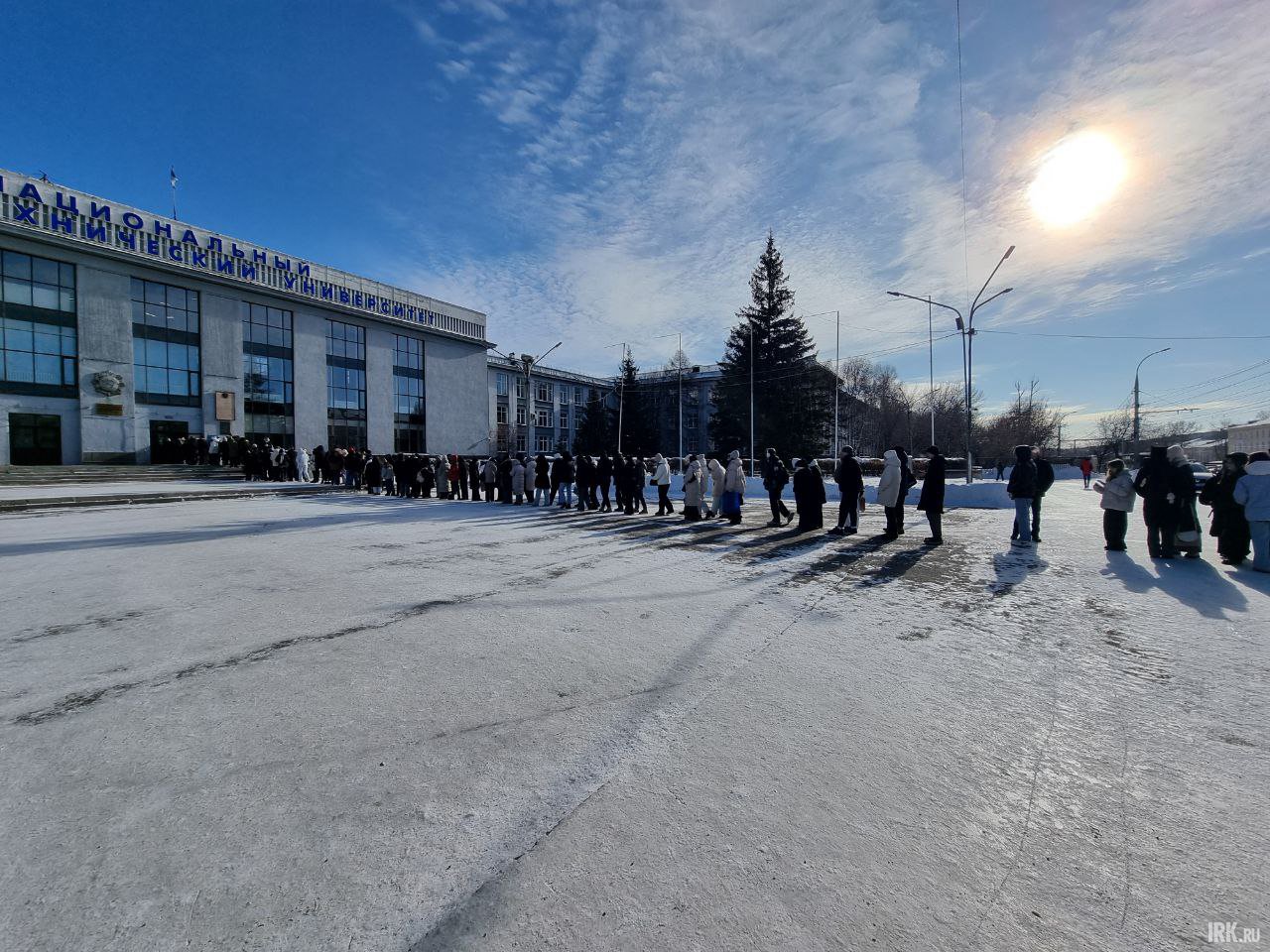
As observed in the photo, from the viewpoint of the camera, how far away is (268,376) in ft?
117

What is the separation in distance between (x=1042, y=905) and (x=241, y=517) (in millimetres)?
16339

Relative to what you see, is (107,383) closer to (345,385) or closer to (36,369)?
(36,369)

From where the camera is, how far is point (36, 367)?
87.9 feet

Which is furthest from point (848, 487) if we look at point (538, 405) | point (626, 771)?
point (538, 405)

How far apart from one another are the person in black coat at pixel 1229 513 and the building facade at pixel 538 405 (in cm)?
5241

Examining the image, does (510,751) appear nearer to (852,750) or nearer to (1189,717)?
(852,750)

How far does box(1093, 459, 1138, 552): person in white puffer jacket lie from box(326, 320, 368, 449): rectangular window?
42046mm

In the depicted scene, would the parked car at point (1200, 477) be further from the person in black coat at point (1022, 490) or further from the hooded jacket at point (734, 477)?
the hooded jacket at point (734, 477)

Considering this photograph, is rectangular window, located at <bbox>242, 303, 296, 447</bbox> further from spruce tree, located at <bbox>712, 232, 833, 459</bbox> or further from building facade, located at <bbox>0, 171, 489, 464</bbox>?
spruce tree, located at <bbox>712, 232, 833, 459</bbox>

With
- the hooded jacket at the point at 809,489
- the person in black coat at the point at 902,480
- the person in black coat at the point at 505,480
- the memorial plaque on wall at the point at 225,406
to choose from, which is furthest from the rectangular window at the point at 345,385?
the person in black coat at the point at 902,480

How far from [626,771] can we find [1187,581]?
853 centimetres

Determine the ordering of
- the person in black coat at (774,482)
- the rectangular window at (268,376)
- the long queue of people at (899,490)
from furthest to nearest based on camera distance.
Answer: the rectangular window at (268,376), the person in black coat at (774,482), the long queue of people at (899,490)

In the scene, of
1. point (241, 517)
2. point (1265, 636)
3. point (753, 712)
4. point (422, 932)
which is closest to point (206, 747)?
point (422, 932)

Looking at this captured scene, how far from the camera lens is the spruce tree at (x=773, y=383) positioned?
39938mm
